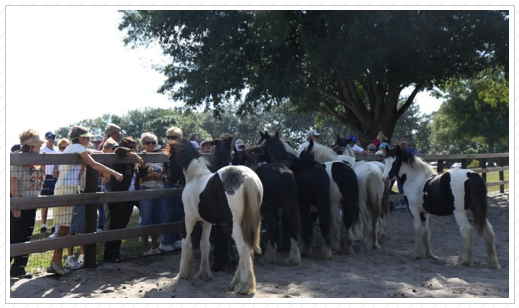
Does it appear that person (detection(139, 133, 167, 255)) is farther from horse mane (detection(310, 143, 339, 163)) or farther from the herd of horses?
horse mane (detection(310, 143, 339, 163))

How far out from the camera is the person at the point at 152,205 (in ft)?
25.6

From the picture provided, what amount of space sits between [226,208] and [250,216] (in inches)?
13.1

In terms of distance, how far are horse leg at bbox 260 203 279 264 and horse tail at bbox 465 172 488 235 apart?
120 inches

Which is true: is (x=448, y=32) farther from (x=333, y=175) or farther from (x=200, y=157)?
(x=200, y=157)

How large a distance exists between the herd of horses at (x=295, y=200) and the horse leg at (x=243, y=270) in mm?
11

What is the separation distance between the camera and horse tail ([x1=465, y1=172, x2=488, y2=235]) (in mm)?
7555

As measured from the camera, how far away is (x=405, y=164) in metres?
8.76

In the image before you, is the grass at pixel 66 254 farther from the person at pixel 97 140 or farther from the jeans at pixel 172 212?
the person at pixel 97 140

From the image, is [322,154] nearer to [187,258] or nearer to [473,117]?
[187,258]

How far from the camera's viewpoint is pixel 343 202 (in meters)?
8.81

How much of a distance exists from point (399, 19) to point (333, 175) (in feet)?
26.8

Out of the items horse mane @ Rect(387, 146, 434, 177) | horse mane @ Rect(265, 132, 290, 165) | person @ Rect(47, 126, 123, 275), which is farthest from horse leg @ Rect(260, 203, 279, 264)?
horse mane @ Rect(387, 146, 434, 177)

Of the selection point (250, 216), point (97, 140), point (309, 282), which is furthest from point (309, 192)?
point (97, 140)

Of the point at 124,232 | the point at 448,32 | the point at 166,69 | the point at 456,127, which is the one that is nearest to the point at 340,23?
the point at 448,32
